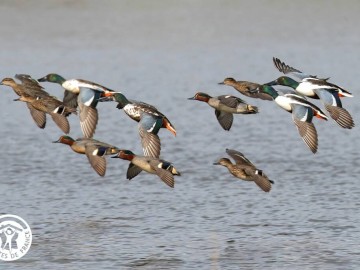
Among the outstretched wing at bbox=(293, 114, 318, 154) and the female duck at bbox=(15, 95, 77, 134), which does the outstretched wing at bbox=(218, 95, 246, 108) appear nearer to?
the outstretched wing at bbox=(293, 114, 318, 154)

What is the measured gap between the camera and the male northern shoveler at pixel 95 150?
1538 centimetres

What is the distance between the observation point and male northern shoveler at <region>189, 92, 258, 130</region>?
16.0 m

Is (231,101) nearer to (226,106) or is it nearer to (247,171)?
(226,106)

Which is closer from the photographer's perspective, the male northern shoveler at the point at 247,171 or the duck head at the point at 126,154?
the duck head at the point at 126,154

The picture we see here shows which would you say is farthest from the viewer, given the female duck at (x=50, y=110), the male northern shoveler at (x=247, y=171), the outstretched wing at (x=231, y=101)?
the male northern shoveler at (x=247, y=171)

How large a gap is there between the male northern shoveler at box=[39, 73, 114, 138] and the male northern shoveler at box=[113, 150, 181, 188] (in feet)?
2.50

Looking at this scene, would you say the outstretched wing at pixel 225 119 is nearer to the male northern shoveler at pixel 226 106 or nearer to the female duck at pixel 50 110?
the male northern shoveler at pixel 226 106

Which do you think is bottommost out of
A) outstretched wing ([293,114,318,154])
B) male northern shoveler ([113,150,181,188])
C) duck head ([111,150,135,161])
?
male northern shoveler ([113,150,181,188])

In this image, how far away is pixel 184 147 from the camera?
25.8 m

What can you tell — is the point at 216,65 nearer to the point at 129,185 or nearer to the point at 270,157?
the point at 270,157

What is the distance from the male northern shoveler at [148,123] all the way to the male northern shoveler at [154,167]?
14 centimetres

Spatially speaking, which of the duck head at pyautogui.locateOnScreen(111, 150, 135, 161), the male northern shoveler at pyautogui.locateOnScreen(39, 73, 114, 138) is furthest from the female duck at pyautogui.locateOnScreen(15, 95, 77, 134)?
the duck head at pyautogui.locateOnScreen(111, 150, 135, 161)

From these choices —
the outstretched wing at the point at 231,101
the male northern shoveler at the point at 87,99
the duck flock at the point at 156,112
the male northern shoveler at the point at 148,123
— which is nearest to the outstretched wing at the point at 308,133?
the duck flock at the point at 156,112

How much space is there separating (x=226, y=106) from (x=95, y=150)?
181cm
